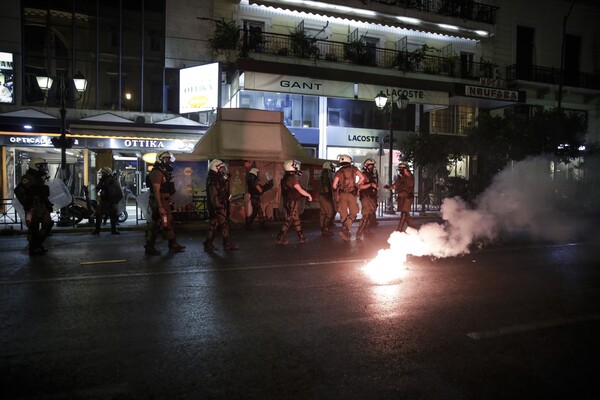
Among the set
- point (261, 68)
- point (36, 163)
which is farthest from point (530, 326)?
point (261, 68)

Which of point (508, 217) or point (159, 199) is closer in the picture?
point (159, 199)

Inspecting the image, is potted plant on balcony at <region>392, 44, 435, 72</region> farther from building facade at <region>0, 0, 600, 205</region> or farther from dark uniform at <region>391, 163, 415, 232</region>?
dark uniform at <region>391, 163, 415, 232</region>

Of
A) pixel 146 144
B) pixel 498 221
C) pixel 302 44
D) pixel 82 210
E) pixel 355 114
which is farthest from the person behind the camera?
pixel 355 114

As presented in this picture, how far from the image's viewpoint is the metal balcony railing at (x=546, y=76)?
89.6 ft

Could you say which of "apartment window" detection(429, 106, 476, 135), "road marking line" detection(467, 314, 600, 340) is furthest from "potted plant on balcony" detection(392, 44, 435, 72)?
"road marking line" detection(467, 314, 600, 340)

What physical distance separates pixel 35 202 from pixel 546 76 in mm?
28637

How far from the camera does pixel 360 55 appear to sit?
2311 cm

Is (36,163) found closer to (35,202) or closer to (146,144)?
(35,202)

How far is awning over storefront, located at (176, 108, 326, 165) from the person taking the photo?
14.9 meters

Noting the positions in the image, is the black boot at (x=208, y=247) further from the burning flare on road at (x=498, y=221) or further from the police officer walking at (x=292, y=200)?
the burning flare on road at (x=498, y=221)

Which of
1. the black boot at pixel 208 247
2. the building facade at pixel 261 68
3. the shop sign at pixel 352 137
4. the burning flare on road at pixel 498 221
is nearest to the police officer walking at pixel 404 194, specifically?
the burning flare on road at pixel 498 221

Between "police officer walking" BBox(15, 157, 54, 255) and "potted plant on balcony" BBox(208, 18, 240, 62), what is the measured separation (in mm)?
12828

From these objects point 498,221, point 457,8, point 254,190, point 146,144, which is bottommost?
point 498,221

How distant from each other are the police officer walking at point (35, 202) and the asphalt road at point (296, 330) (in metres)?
1.16
